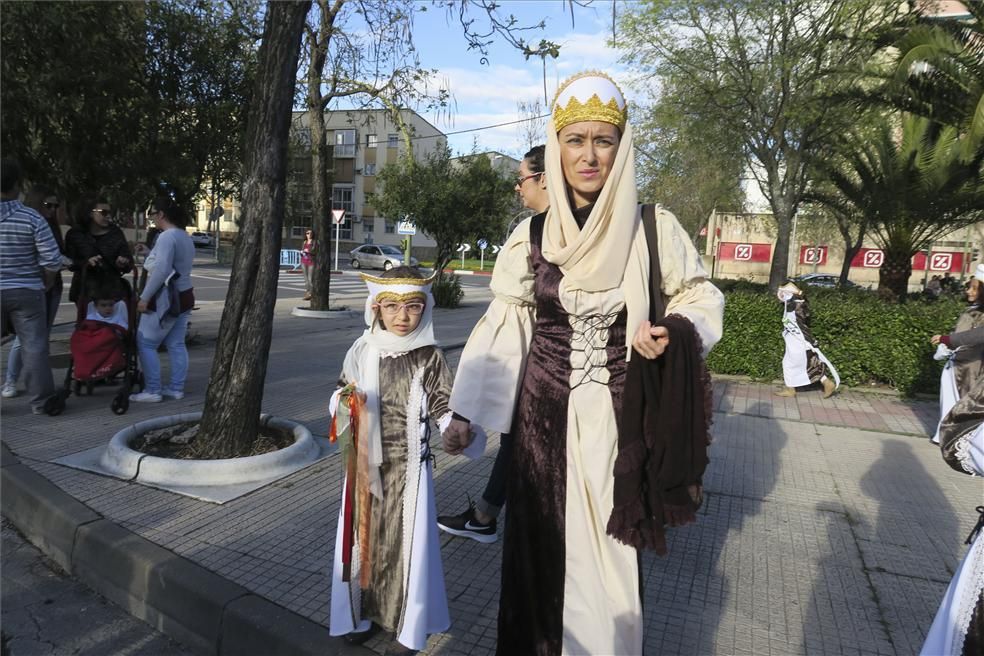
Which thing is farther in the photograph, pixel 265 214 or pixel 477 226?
pixel 477 226

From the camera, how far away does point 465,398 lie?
2381mm

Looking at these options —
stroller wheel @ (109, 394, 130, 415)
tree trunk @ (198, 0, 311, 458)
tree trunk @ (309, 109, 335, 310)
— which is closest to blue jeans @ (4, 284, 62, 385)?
stroller wheel @ (109, 394, 130, 415)

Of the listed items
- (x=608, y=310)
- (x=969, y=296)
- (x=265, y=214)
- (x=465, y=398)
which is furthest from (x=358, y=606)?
(x=969, y=296)

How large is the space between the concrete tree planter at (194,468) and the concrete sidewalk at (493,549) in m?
0.10

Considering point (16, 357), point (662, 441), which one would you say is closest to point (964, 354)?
point (662, 441)

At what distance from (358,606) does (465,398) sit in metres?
1.02

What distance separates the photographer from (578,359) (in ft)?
7.11

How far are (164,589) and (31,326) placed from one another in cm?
354

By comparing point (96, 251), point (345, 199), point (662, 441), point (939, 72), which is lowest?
point (662, 441)

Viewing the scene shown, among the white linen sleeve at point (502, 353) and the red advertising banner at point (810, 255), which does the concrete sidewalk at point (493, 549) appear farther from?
the red advertising banner at point (810, 255)

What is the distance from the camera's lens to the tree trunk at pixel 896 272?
11.3 m

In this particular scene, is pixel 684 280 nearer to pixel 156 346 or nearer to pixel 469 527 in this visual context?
pixel 469 527

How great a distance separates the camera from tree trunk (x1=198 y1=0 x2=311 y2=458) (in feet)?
14.3

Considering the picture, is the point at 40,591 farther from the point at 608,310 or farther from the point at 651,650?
the point at 608,310
